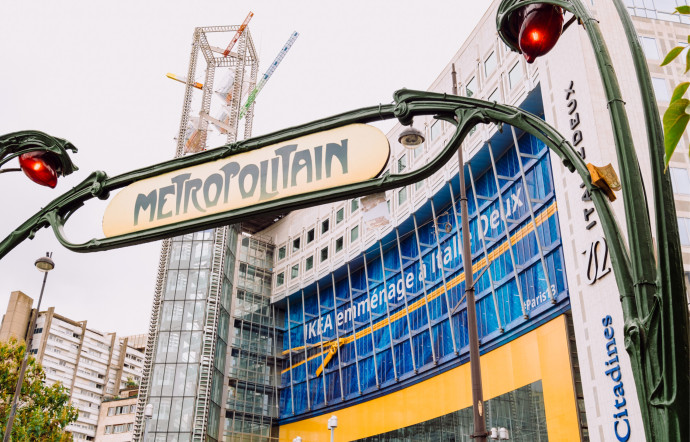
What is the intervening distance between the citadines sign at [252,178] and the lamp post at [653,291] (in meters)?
1.23

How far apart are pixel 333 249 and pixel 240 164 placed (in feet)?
154

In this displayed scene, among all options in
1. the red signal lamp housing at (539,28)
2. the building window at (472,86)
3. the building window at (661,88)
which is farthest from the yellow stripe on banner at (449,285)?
the red signal lamp housing at (539,28)

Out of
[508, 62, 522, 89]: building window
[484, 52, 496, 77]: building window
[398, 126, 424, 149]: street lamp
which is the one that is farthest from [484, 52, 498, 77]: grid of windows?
[398, 126, 424, 149]: street lamp

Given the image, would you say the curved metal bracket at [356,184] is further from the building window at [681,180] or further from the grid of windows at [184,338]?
the grid of windows at [184,338]

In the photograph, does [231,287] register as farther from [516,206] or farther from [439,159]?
[439,159]

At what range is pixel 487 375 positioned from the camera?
113 ft

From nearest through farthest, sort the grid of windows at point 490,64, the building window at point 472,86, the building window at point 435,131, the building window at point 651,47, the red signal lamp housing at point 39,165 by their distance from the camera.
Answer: the red signal lamp housing at point 39,165 → the building window at point 651,47 → the grid of windows at point 490,64 → the building window at point 472,86 → the building window at point 435,131

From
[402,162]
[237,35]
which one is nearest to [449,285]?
[402,162]

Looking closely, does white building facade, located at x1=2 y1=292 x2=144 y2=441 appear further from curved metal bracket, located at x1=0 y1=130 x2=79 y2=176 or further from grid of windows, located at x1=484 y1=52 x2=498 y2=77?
curved metal bracket, located at x1=0 y1=130 x2=79 y2=176

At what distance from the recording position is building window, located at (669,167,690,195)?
27859 mm

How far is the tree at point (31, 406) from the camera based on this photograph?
87.2 feet

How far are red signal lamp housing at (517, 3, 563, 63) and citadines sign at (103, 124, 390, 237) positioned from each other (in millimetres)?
834

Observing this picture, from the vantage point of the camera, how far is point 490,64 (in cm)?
3778

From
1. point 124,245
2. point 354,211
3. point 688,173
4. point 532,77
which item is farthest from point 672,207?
point 354,211
